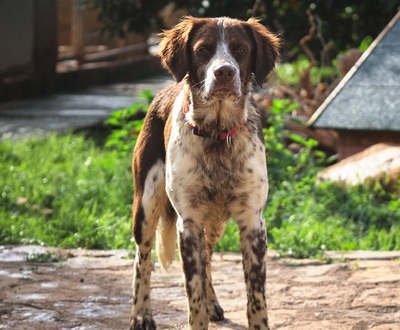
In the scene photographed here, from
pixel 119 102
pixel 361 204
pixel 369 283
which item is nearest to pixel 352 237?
pixel 361 204

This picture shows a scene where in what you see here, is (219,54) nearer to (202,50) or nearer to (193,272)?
(202,50)

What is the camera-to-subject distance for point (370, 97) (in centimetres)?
840

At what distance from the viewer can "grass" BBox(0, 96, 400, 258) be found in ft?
22.1

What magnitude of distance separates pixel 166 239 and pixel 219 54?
1.24m

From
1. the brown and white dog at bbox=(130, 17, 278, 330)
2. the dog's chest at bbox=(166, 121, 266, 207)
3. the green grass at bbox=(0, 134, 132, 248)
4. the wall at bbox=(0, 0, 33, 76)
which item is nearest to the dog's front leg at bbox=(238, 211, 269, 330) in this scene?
the brown and white dog at bbox=(130, 17, 278, 330)

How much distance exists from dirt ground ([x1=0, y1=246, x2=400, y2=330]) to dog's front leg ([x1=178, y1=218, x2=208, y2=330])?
0.43m

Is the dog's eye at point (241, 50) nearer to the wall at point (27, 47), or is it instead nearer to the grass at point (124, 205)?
the grass at point (124, 205)

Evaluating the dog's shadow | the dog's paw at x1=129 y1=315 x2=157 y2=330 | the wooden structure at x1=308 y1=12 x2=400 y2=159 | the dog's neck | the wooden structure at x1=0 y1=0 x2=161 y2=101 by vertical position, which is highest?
the dog's neck

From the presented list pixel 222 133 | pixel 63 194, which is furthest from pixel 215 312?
pixel 63 194

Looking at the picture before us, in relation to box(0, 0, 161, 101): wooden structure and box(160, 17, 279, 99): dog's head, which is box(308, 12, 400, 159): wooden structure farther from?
box(0, 0, 161, 101): wooden structure

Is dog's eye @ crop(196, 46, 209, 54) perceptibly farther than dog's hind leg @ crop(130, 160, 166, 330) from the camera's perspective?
No

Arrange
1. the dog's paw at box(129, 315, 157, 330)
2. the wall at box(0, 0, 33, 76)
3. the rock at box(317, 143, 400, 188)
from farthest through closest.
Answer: the wall at box(0, 0, 33, 76) → the rock at box(317, 143, 400, 188) → the dog's paw at box(129, 315, 157, 330)

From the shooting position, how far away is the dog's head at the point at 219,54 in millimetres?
4379

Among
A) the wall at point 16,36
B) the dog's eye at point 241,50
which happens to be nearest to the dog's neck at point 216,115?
the dog's eye at point 241,50
